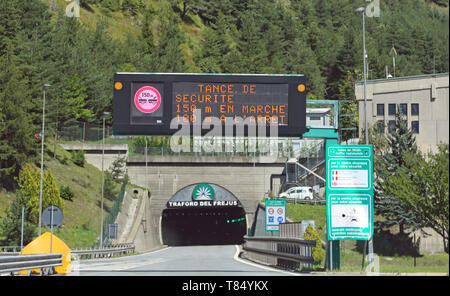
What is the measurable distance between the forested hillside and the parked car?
651 inches

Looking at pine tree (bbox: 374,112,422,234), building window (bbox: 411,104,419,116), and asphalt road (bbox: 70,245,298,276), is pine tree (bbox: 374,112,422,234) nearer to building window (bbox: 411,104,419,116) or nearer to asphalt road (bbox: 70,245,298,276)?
asphalt road (bbox: 70,245,298,276)

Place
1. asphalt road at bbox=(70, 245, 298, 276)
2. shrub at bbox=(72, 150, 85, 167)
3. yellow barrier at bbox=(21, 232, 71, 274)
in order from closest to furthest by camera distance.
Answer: asphalt road at bbox=(70, 245, 298, 276), yellow barrier at bbox=(21, 232, 71, 274), shrub at bbox=(72, 150, 85, 167)

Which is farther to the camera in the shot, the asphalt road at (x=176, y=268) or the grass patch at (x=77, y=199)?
the grass patch at (x=77, y=199)

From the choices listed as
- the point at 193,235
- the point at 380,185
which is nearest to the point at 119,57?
the point at 193,235

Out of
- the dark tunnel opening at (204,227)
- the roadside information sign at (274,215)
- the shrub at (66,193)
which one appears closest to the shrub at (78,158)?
the shrub at (66,193)

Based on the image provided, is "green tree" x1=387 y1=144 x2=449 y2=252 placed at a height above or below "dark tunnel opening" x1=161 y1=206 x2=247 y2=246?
above

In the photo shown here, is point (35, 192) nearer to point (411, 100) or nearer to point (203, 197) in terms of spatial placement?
point (203, 197)

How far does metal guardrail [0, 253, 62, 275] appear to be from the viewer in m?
18.9

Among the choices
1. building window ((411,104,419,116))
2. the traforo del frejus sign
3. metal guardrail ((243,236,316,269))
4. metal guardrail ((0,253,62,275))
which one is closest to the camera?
metal guardrail ((0,253,62,275))

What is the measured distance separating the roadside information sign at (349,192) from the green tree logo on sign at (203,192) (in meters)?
51.1

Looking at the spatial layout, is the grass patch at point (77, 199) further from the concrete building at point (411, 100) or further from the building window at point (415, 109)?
the building window at point (415, 109)

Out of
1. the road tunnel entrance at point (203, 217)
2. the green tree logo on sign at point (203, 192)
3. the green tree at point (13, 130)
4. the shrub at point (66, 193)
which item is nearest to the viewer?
the green tree at point (13, 130)

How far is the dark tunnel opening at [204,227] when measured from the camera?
81875 mm

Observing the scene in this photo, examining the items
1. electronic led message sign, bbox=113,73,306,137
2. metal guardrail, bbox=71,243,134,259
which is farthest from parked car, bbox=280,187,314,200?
electronic led message sign, bbox=113,73,306,137
